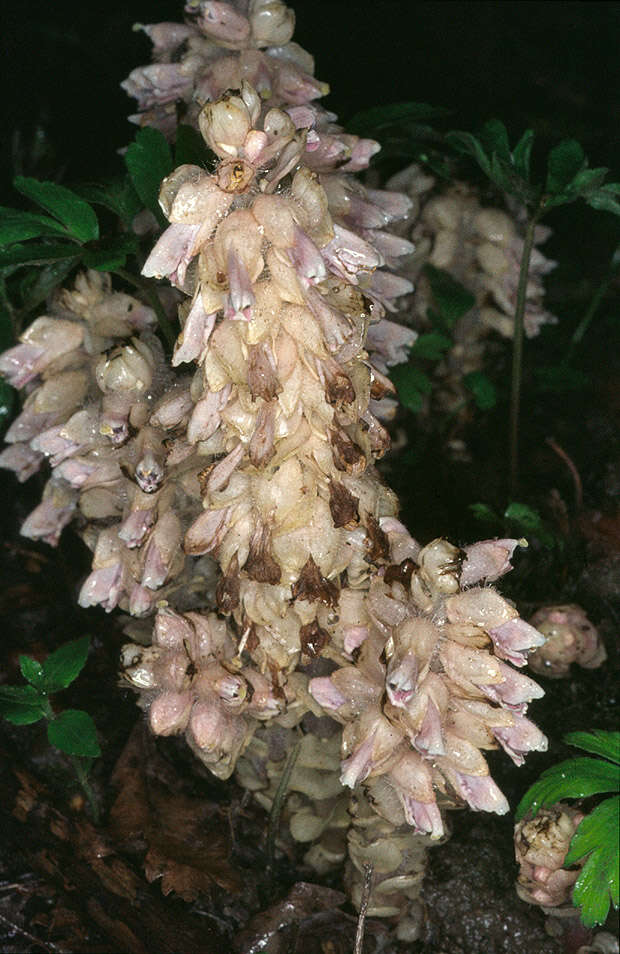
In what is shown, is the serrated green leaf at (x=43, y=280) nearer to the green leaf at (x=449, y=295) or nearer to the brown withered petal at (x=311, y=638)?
the brown withered petal at (x=311, y=638)

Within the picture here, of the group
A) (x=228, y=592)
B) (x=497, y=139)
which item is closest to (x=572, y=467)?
(x=497, y=139)

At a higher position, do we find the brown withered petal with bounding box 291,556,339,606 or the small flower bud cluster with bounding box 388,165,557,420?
the small flower bud cluster with bounding box 388,165,557,420

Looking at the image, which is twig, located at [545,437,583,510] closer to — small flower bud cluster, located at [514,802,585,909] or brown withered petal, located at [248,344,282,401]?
small flower bud cluster, located at [514,802,585,909]

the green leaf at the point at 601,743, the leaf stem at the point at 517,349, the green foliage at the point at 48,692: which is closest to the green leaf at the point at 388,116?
the leaf stem at the point at 517,349

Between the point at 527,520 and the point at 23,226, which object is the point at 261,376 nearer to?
the point at 23,226

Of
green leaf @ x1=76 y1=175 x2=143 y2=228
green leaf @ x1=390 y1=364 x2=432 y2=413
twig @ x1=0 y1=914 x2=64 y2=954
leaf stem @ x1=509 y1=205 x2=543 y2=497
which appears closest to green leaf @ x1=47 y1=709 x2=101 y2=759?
twig @ x1=0 y1=914 x2=64 y2=954

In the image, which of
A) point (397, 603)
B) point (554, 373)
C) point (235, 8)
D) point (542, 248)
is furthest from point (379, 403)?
point (542, 248)
